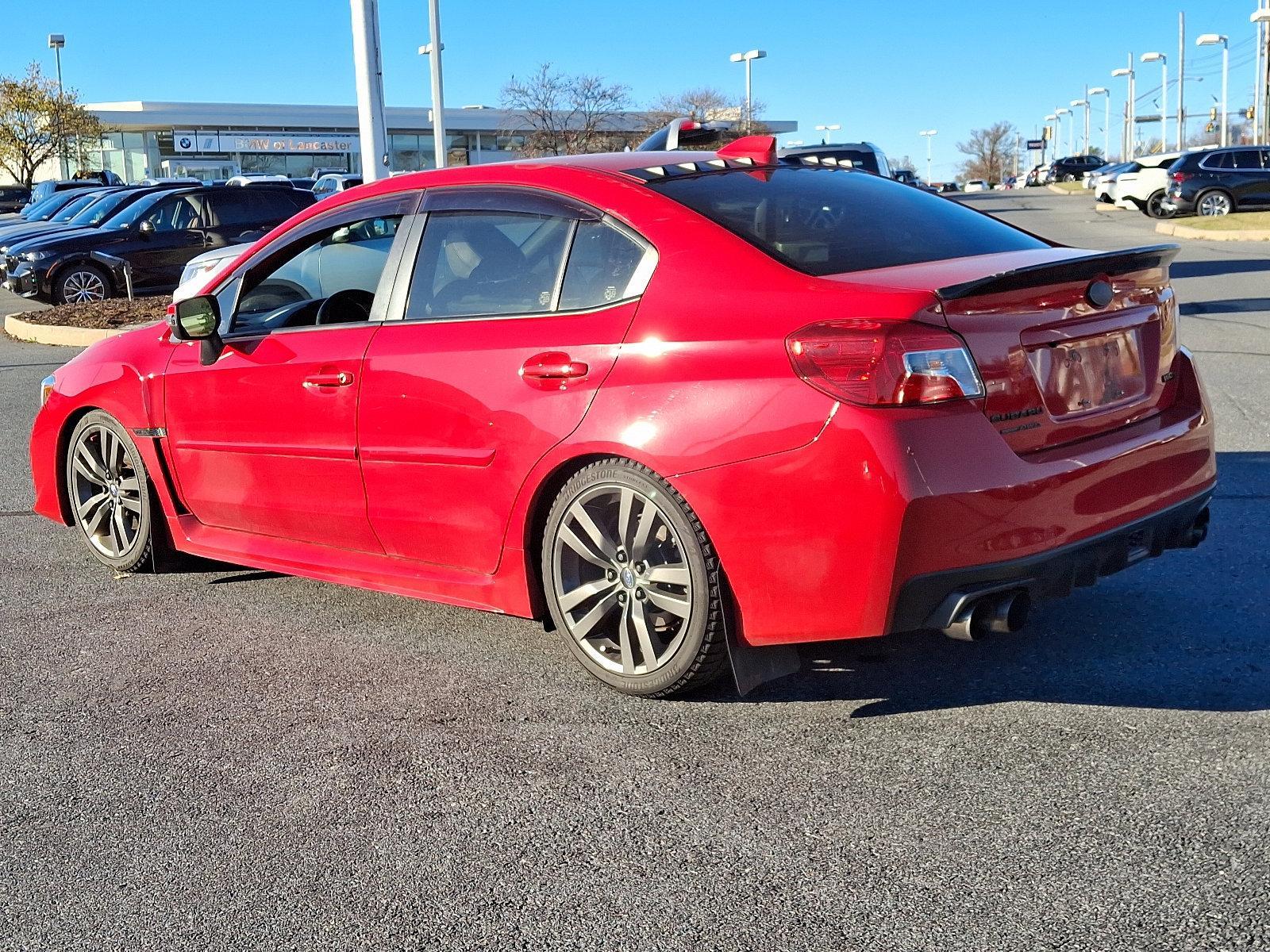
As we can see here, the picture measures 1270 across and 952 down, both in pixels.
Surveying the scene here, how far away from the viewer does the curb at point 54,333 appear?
16047mm

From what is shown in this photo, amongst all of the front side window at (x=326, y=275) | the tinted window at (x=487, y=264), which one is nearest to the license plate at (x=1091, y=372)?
the tinted window at (x=487, y=264)

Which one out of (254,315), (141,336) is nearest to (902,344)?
(254,315)

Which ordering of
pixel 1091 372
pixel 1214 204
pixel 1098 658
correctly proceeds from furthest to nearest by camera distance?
1. pixel 1214 204
2. pixel 1098 658
3. pixel 1091 372

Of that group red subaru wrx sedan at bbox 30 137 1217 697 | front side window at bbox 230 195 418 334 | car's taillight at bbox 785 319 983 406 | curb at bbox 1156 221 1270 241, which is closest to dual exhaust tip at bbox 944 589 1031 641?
red subaru wrx sedan at bbox 30 137 1217 697

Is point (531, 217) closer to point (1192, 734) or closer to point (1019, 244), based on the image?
point (1019, 244)

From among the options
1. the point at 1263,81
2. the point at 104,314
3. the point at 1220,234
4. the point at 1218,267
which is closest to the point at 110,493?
the point at 104,314

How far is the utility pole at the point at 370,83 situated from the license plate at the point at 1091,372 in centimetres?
1582

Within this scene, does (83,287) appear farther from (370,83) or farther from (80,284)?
(370,83)

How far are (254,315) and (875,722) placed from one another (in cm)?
301

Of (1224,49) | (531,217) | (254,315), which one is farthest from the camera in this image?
(1224,49)

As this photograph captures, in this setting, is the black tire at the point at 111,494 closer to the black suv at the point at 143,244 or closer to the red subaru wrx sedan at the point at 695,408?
the red subaru wrx sedan at the point at 695,408

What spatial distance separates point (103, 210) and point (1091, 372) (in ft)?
73.3

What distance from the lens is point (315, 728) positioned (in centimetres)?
414

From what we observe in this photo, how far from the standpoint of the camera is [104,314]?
17453 mm
